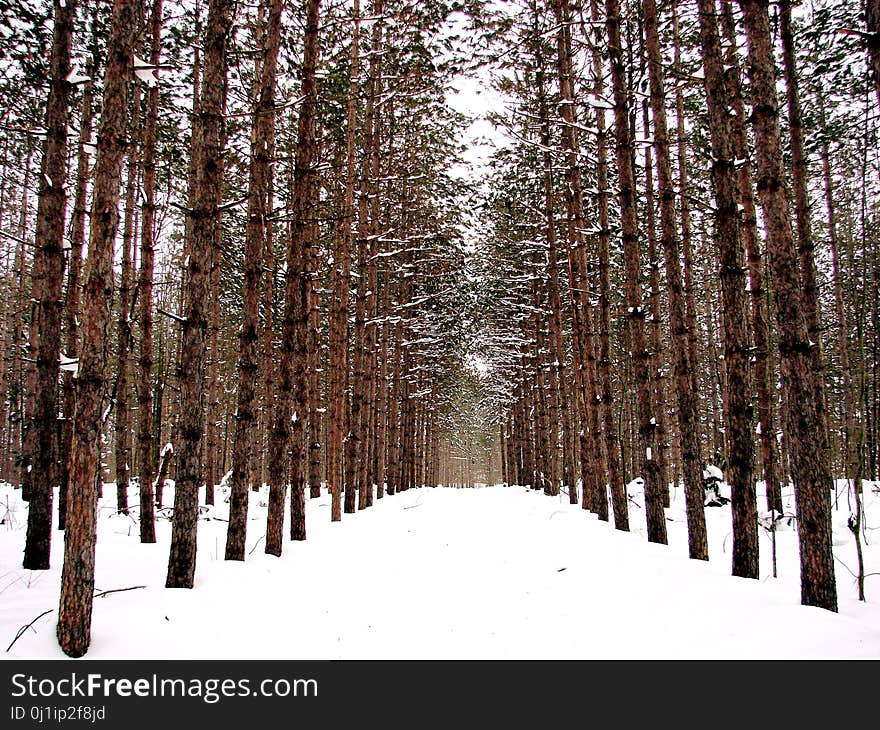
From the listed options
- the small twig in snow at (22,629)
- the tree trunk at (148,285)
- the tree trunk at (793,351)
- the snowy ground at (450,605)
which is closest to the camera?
the small twig in snow at (22,629)

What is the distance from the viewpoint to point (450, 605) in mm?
4664

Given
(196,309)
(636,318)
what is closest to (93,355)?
(196,309)

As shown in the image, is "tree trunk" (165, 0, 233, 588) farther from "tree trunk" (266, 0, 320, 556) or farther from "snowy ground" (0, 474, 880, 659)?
"tree trunk" (266, 0, 320, 556)

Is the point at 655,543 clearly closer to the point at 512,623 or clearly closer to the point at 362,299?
the point at 512,623

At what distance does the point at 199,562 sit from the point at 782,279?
6451mm

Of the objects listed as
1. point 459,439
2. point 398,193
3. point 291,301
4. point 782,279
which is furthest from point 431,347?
point 459,439

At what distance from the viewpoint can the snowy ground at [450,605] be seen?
3.47 meters

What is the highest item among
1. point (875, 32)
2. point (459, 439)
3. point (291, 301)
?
point (875, 32)

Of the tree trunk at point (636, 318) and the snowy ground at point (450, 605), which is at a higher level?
the tree trunk at point (636, 318)

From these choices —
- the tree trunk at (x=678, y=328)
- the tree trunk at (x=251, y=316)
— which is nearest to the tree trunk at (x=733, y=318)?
the tree trunk at (x=678, y=328)

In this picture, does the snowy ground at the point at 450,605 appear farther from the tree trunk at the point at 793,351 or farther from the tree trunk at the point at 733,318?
the tree trunk at the point at 733,318

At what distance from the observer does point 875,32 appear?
13.1 ft

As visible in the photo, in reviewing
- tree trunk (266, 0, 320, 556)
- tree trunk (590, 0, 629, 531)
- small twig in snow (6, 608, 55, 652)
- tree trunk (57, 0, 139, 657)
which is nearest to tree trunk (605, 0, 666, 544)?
tree trunk (590, 0, 629, 531)
